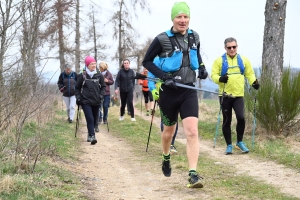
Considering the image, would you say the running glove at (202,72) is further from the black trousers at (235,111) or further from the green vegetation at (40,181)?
the black trousers at (235,111)

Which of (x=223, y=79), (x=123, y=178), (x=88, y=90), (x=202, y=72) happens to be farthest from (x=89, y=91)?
(x=202, y=72)

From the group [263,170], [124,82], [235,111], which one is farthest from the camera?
[124,82]

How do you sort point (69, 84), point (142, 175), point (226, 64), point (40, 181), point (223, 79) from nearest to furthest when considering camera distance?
1. point (40, 181)
2. point (142, 175)
3. point (223, 79)
4. point (226, 64)
5. point (69, 84)

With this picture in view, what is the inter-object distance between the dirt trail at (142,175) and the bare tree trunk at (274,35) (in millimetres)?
2562

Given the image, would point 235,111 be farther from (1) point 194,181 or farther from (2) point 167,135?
(1) point 194,181

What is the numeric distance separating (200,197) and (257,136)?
5008mm

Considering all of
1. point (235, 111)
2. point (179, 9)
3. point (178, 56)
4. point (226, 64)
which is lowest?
point (235, 111)

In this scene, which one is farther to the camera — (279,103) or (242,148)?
(279,103)

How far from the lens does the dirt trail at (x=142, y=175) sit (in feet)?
18.0

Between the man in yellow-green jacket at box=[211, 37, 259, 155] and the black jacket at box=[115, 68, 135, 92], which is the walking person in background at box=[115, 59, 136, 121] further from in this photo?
the man in yellow-green jacket at box=[211, 37, 259, 155]

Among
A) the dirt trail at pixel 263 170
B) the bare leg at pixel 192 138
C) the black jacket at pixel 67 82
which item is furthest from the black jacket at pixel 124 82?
the bare leg at pixel 192 138

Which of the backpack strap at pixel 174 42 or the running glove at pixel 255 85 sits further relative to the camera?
the running glove at pixel 255 85

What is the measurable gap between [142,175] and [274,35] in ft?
18.2

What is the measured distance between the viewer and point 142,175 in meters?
6.68
